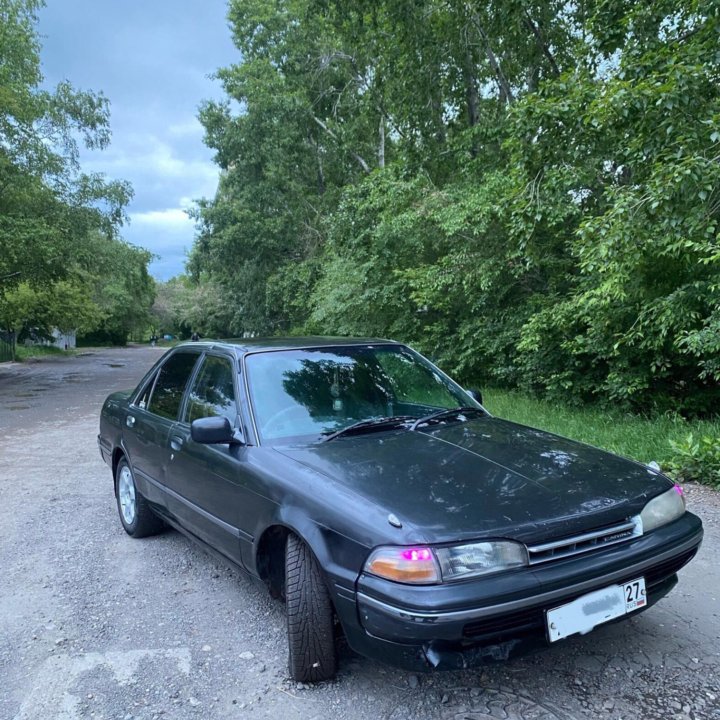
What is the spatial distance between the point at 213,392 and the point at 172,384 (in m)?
0.74

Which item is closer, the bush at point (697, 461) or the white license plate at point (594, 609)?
the white license plate at point (594, 609)

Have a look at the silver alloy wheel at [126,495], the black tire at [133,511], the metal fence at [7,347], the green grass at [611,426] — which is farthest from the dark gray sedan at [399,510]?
the metal fence at [7,347]

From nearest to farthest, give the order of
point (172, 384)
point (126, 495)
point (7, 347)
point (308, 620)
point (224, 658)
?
point (308, 620) < point (224, 658) < point (172, 384) < point (126, 495) < point (7, 347)

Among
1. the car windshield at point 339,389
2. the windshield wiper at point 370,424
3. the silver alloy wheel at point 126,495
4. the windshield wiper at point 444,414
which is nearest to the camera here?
the windshield wiper at point 370,424

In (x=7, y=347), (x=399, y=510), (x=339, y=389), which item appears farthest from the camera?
(x=7, y=347)

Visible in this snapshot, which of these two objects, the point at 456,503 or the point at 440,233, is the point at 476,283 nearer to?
the point at 440,233

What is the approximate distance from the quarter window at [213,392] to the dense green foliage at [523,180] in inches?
158

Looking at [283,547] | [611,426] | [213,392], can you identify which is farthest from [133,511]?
[611,426]

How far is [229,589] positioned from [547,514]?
2.20m

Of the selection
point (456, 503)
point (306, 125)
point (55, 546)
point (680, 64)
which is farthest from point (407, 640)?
point (306, 125)

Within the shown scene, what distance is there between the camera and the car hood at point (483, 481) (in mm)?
2230

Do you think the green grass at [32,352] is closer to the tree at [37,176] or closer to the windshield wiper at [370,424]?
the tree at [37,176]

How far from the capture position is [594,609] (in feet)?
7.45

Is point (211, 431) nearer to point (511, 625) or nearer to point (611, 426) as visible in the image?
point (511, 625)
